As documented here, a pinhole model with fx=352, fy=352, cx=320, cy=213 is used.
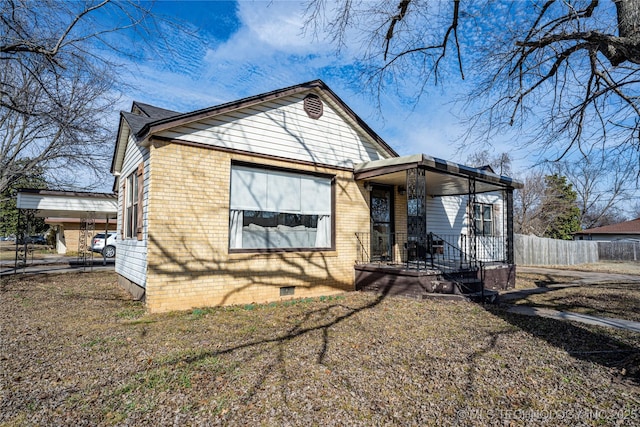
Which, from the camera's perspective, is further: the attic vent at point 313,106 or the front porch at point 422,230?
the attic vent at point 313,106

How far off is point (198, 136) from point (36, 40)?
3301mm

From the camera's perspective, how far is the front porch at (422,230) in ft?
26.8

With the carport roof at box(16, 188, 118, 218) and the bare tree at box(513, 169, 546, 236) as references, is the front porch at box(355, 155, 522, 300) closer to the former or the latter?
the carport roof at box(16, 188, 118, 218)

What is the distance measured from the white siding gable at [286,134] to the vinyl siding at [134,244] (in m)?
1.38

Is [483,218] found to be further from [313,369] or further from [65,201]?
[65,201]

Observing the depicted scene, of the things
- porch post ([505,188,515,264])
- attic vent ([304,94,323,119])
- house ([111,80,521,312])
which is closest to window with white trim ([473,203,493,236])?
porch post ([505,188,515,264])

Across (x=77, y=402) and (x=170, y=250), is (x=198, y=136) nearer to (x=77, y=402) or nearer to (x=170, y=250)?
(x=170, y=250)

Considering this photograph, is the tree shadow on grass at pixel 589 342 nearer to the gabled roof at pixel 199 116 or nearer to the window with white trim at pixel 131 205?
the gabled roof at pixel 199 116

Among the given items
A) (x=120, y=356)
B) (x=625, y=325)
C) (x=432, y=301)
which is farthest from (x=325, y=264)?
(x=625, y=325)

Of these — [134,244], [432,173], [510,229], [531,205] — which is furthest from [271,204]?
[531,205]

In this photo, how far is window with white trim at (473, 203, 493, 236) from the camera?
47.5 feet

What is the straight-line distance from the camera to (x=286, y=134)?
8688mm

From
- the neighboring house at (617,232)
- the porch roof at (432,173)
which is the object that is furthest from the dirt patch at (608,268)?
the neighboring house at (617,232)

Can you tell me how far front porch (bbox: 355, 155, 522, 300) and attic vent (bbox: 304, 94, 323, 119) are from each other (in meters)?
1.83
